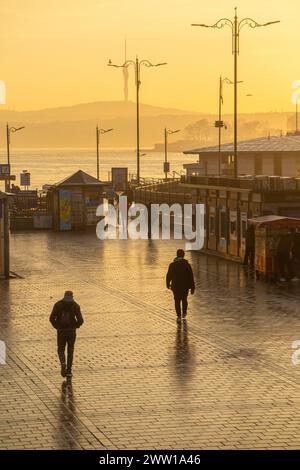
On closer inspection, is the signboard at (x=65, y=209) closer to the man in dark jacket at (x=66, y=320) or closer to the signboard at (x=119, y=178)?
the signboard at (x=119, y=178)

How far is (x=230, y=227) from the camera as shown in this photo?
37031 millimetres

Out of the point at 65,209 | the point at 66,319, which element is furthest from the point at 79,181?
the point at 66,319

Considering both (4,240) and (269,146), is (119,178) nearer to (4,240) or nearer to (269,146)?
(269,146)

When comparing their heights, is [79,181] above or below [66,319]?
above

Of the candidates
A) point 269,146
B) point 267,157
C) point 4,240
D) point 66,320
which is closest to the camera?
point 66,320

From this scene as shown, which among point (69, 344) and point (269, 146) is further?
point (269, 146)

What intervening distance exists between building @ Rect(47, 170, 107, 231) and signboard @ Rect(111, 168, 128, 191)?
22.4 ft

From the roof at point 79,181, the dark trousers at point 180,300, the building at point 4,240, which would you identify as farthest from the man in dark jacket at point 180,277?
the roof at point 79,181

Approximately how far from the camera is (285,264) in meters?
30.6

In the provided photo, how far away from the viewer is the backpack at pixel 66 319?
685 inches

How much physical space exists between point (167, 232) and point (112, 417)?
121 feet

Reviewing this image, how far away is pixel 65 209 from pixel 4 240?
18722mm

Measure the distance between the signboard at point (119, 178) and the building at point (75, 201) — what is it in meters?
6.81
